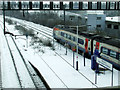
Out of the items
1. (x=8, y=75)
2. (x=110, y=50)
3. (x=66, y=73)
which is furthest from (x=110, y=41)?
(x=8, y=75)

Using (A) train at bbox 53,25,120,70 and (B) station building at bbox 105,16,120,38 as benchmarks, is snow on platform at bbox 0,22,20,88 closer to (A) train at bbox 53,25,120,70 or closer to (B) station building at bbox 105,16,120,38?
(A) train at bbox 53,25,120,70

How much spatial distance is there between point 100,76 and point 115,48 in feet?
5.30

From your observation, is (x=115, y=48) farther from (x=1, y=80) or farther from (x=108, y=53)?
(x=1, y=80)

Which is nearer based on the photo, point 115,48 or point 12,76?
point 12,76

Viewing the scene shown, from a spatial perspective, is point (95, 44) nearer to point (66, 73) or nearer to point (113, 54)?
point (113, 54)

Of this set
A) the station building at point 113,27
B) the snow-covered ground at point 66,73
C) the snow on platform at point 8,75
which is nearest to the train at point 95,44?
the snow-covered ground at point 66,73

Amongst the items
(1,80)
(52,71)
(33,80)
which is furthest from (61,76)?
(1,80)

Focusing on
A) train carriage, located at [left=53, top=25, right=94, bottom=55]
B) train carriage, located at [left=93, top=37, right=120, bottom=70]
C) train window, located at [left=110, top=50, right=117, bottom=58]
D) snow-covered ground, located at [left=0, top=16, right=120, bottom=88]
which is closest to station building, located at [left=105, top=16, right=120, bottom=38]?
train carriage, located at [left=53, top=25, right=94, bottom=55]

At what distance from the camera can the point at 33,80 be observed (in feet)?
27.1

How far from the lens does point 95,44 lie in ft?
41.2

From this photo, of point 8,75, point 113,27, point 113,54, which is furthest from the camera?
point 113,27

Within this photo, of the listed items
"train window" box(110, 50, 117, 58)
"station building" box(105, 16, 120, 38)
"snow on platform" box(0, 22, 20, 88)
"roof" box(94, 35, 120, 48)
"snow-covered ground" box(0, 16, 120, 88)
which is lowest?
"snow-covered ground" box(0, 16, 120, 88)

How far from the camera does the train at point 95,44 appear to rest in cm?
1050

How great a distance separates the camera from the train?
10500 millimetres
